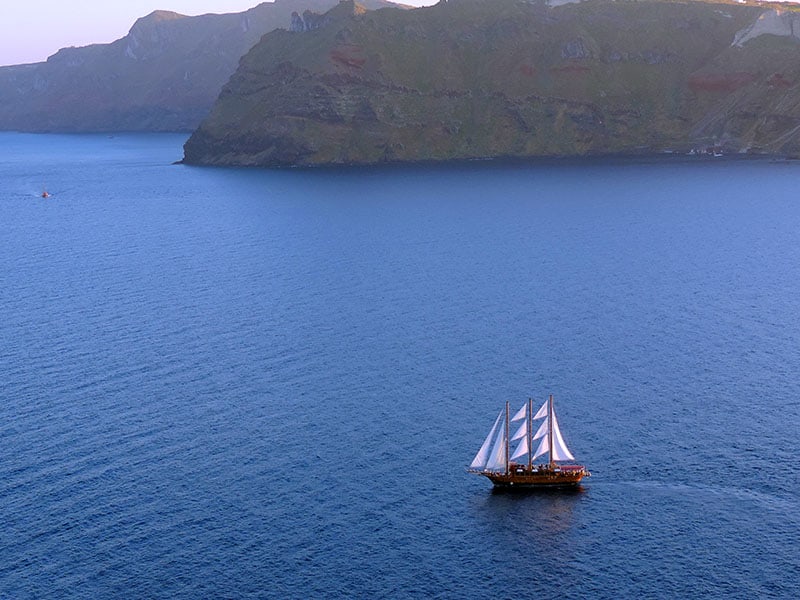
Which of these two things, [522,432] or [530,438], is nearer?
[530,438]

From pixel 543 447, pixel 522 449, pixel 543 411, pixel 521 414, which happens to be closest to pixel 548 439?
pixel 543 447

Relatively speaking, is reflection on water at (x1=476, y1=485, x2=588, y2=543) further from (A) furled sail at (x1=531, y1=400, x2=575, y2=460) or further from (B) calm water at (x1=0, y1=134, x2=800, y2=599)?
(A) furled sail at (x1=531, y1=400, x2=575, y2=460)

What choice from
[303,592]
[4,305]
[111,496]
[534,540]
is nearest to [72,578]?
[111,496]

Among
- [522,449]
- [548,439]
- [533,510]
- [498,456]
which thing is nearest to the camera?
[533,510]

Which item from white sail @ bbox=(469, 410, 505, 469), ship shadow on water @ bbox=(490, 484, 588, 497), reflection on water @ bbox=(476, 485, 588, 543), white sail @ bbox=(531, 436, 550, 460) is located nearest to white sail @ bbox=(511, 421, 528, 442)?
white sail @ bbox=(531, 436, 550, 460)

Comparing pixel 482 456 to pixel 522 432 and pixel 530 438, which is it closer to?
pixel 530 438
